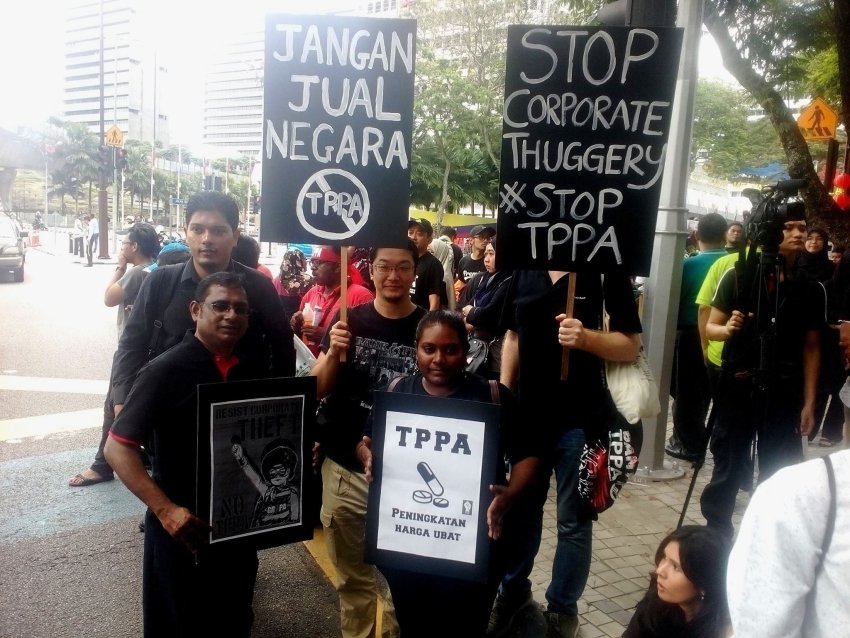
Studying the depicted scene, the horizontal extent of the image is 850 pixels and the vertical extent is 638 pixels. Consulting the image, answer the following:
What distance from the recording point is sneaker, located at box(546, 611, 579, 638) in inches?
121

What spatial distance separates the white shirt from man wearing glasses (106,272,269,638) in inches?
64.7

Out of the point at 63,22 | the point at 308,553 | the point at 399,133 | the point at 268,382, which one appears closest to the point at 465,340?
the point at 268,382

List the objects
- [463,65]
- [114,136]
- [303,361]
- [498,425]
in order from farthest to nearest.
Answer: [114,136] < [463,65] < [303,361] < [498,425]

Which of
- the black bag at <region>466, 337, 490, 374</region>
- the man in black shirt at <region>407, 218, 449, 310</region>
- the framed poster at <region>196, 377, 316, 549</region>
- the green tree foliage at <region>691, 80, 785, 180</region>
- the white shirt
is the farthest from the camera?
the green tree foliage at <region>691, 80, 785, 180</region>

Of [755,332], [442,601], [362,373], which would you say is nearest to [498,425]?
[442,601]

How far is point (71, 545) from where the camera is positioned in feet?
13.6

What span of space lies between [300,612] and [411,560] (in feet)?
4.64

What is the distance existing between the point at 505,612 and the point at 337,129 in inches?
89.7

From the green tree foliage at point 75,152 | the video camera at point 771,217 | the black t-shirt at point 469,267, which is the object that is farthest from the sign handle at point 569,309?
the green tree foliage at point 75,152

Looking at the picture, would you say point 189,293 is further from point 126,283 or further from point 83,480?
point 83,480

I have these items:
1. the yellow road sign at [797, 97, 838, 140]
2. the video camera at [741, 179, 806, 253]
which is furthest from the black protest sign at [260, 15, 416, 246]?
the yellow road sign at [797, 97, 838, 140]

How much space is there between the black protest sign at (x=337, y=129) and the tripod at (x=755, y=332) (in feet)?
6.96

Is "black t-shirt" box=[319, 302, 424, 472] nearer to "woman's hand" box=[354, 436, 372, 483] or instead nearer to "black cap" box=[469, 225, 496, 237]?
"woman's hand" box=[354, 436, 372, 483]

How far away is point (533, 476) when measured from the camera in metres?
2.47
